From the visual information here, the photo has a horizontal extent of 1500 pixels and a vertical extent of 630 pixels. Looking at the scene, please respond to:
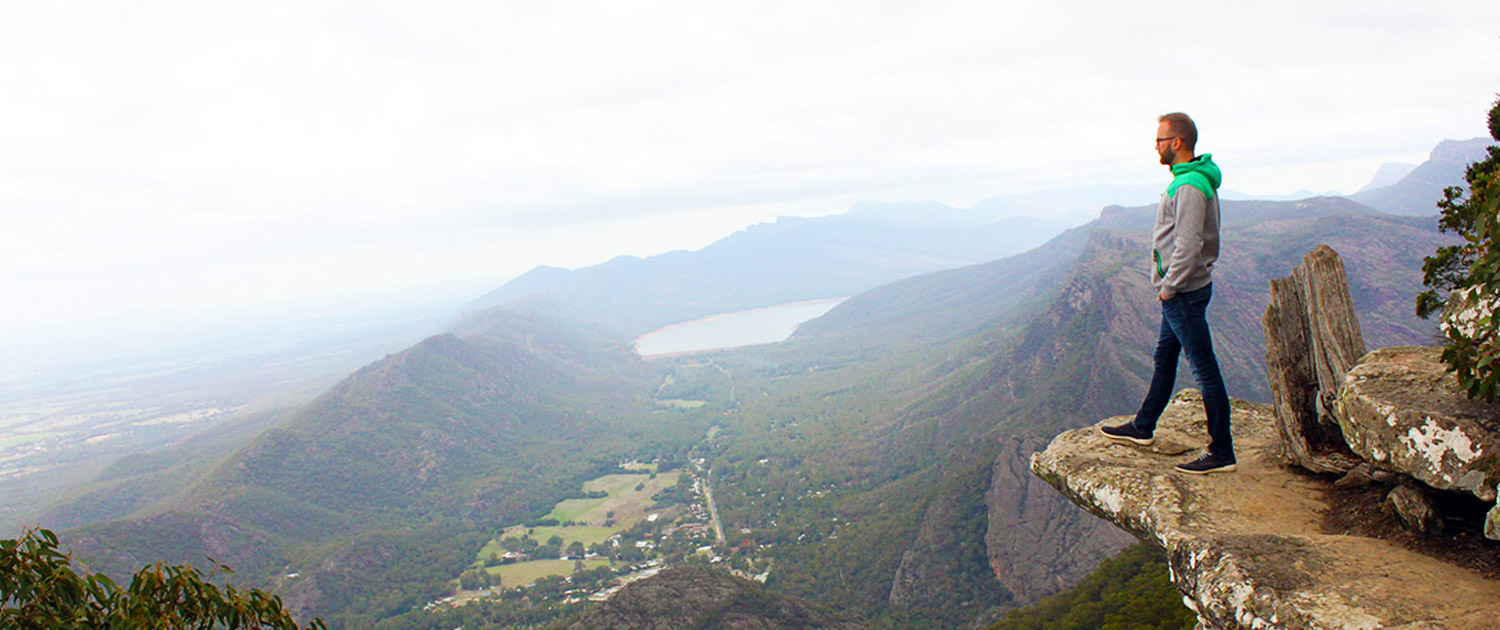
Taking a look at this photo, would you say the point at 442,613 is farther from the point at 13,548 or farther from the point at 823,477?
the point at 13,548

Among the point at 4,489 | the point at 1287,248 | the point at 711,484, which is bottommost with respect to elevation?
the point at 711,484

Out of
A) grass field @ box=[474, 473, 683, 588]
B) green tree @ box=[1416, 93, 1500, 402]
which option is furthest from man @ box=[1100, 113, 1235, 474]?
grass field @ box=[474, 473, 683, 588]

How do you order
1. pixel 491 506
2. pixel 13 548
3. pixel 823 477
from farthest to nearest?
pixel 491 506 → pixel 823 477 → pixel 13 548

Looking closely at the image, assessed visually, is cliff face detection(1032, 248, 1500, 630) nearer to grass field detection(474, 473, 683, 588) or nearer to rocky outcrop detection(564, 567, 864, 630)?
rocky outcrop detection(564, 567, 864, 630)

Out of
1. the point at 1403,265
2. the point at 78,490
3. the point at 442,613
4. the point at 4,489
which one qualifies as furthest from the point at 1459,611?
the point at 4,489

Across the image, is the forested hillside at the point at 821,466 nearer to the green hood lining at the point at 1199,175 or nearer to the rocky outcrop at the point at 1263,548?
the rocky outcrop at the point at 1263,548

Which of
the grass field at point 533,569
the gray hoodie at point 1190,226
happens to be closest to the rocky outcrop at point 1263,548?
the gray hoodie at point 1190,226
